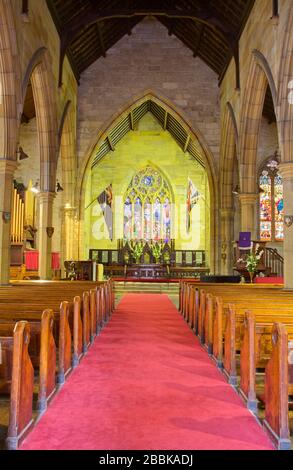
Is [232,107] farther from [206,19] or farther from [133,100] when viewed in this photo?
[133,100]

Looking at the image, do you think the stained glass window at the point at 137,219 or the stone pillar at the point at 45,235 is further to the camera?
the stained glass window at the point at 137,219

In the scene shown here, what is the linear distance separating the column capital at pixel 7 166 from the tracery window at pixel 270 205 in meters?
10.3

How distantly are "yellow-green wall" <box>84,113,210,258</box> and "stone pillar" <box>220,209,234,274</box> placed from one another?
19.6 ft

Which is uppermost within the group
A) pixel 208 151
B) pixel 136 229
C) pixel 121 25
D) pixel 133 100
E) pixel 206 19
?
pixel 121 25

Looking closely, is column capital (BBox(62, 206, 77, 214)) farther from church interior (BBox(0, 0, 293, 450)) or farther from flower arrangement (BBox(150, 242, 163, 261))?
flower arrangement (BBox(150, 242, 163, 261))

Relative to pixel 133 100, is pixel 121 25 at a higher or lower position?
higher

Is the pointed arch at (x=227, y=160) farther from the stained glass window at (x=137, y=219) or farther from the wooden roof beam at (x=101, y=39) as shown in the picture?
the stained glass window at (x=137, y=219)

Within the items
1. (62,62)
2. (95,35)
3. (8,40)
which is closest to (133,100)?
(95,35)

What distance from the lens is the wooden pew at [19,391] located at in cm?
244

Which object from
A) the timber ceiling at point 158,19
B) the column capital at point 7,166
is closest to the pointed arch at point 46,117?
the timber ceiling at point 158,19

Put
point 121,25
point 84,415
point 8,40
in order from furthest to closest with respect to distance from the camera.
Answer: point 121,25, point 8,40, point 84,415

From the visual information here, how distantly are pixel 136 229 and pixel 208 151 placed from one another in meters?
7.35

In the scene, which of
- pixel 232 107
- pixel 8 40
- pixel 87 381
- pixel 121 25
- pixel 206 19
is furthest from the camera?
pixel 121 25

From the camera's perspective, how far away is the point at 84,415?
2.91 meters
